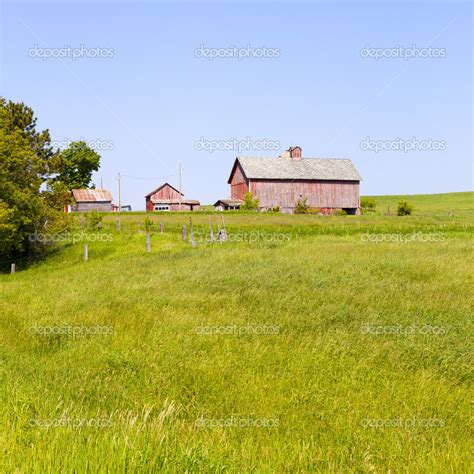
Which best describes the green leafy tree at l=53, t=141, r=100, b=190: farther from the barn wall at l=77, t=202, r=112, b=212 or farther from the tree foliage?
the tree foliage

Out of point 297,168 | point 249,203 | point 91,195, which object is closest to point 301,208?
point 249,203

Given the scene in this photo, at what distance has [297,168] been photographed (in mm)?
68688

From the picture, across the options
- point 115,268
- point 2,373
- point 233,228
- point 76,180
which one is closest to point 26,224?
point 115,268

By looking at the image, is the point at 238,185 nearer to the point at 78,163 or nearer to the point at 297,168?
the point at 297,168

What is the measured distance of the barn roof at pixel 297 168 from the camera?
6694cm

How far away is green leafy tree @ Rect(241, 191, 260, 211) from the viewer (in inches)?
2510

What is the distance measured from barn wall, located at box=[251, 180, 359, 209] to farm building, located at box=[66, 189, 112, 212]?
24840 mm

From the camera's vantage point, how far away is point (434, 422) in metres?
6.40

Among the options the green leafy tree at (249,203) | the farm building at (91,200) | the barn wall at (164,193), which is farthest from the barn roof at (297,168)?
the farm building at (91,200)

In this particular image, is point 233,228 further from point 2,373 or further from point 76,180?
point 76,180

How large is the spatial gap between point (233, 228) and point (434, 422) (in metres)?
35.8

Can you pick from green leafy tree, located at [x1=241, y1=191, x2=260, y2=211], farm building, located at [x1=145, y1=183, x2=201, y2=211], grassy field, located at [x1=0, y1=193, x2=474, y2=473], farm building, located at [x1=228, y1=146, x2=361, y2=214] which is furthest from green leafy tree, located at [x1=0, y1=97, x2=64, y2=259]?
farm building, located at [x1=145, y1=183, x2=201, y2=211]

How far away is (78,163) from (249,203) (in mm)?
34037

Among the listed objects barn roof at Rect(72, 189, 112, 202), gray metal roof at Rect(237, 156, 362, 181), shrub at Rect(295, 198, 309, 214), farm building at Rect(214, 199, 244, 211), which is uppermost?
gray metal roof at Rect(237, 156, 362, 181)
